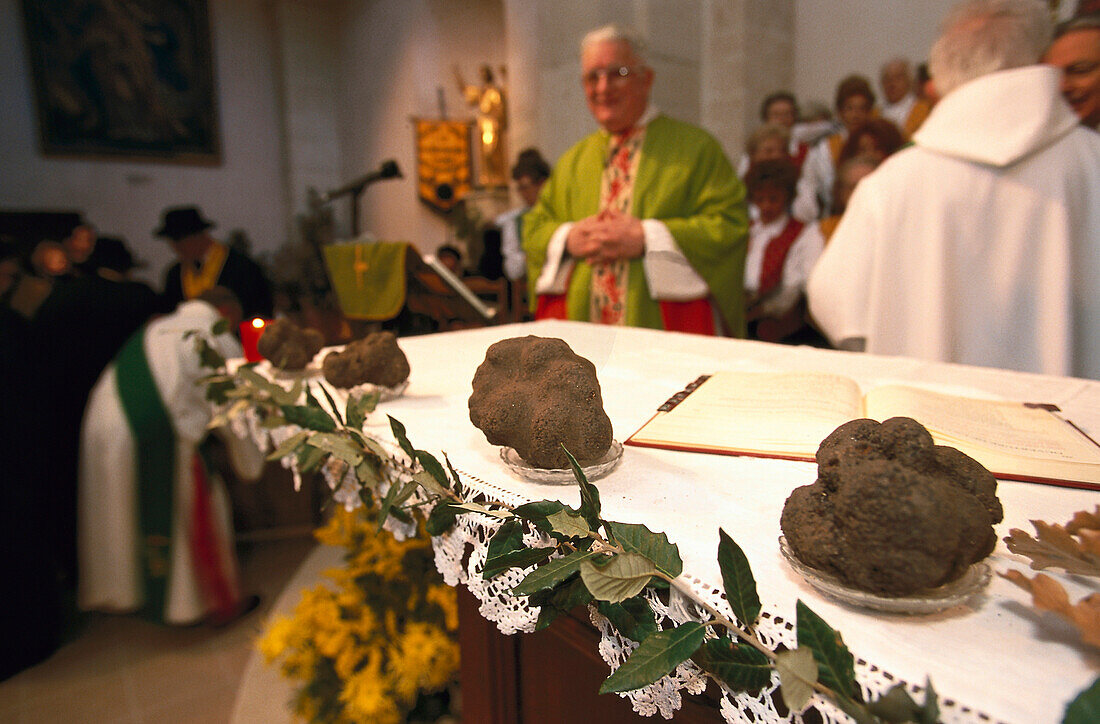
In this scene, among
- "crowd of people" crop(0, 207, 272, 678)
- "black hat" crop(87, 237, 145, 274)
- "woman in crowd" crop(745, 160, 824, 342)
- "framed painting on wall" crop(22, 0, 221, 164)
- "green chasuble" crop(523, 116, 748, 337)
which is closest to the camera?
"crowd of people" crop(0, 207, 272, 678)

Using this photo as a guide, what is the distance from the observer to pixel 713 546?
609mm

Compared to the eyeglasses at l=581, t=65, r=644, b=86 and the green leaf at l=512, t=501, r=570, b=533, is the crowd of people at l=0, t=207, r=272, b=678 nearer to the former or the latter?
the eyeglasses at l=581, t=65, r=644, b=86

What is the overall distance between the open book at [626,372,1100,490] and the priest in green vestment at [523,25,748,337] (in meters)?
1.47

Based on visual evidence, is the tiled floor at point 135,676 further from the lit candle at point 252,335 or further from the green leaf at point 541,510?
the green leaf at point 541,510

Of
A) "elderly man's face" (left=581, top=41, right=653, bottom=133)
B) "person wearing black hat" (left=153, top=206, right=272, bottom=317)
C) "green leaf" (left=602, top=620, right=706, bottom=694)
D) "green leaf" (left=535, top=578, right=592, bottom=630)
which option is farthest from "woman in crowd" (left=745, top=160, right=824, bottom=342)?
"person wearing black hat" (left=153, top=206, right=272, bottom=317)

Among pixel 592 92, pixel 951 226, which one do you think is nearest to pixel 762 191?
pixel 592 92

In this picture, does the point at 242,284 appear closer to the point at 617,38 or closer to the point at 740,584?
the point at 617,38

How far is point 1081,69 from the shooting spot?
1.93m

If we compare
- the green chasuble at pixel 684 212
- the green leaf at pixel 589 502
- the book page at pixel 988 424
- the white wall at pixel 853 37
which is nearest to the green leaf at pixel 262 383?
the green leaf at pixel 589 502

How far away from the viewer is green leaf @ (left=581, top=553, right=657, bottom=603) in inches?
21.3

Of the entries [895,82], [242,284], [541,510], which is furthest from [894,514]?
[895,82]

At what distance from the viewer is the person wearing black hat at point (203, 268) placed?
449 cm

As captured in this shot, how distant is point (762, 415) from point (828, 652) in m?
0.52

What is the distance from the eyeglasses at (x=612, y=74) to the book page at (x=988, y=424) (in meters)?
1.88
